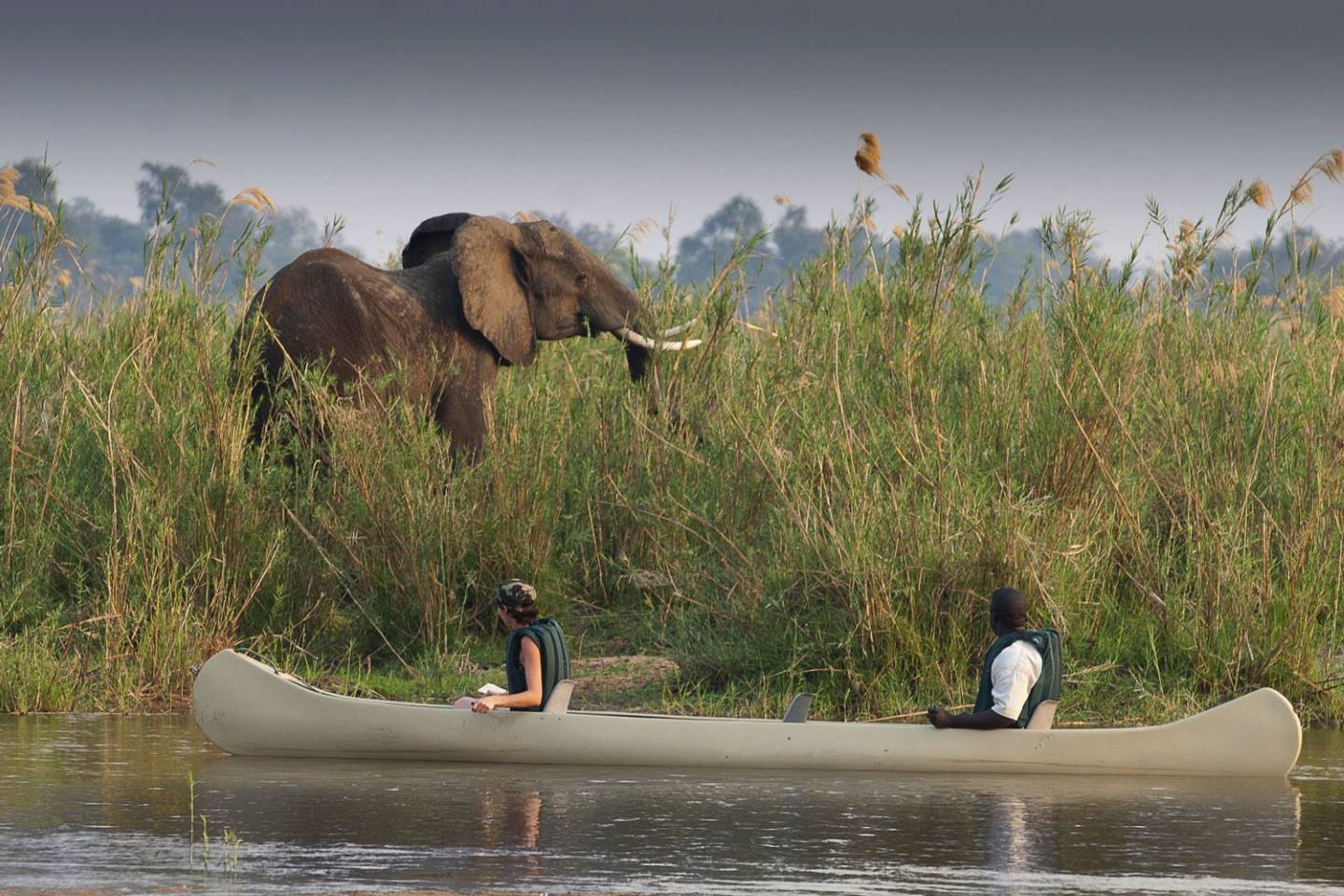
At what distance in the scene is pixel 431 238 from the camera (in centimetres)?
1673

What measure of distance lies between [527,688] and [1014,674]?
226cm

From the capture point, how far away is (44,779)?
9.35 metres

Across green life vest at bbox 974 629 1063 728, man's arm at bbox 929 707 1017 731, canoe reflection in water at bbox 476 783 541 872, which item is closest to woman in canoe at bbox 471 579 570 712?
canoe reflection in water at bbox 476 783 541 872

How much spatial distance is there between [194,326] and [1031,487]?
17.4ft

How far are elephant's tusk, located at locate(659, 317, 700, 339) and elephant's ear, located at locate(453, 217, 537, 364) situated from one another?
3.70 feet

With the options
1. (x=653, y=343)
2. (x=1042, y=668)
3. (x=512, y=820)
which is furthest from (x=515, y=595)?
(x=653, y=343)

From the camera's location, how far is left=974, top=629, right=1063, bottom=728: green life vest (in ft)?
32.0

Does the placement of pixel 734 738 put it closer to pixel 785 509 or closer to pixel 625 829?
pixel 625 829

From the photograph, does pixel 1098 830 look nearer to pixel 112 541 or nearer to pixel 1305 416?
pixel 1305 416

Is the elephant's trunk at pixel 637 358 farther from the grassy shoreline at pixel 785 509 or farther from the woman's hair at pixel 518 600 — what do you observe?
the woman's hair at pixel 518 600

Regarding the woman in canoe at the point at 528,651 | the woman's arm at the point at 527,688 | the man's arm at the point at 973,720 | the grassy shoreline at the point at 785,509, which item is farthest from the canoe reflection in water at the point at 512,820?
the grassy shoreline at the point at 785,509

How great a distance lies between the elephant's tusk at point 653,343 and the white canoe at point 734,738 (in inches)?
208

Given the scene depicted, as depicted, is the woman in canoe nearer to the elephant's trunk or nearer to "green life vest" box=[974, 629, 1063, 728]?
"green life vest" box=[974, 629, 1063, 728]

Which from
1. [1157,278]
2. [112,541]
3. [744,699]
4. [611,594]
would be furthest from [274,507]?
[1157,278]
